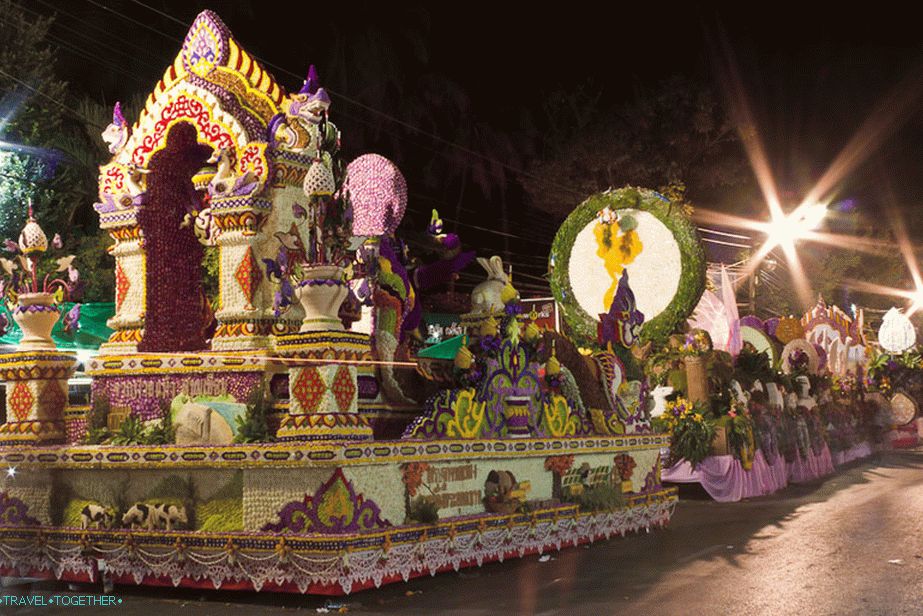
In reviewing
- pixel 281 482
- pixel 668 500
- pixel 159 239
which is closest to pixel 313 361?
pixel 281 482

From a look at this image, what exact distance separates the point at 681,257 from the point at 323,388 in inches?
424

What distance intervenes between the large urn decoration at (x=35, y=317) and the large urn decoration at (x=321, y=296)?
3.35 metres

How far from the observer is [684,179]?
1469 inches

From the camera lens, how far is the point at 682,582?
1094 cm

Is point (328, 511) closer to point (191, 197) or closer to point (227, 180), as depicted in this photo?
point (227, 180)

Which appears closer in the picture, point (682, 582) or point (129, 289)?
point (682, 582)

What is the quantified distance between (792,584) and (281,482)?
453 cm

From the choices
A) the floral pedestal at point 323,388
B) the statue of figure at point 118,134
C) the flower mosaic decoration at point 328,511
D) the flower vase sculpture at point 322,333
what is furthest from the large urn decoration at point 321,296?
the statue of figure at point 118,134

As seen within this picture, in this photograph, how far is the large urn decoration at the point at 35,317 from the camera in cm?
1220

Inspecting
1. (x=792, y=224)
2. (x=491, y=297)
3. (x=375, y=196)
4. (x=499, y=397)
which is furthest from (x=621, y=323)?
(x=792, y=224)

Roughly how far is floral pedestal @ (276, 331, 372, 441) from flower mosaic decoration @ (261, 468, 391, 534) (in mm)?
401

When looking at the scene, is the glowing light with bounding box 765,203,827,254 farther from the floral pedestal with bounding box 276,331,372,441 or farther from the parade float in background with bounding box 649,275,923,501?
the floral pedestal with bounding box 276,331,372,441

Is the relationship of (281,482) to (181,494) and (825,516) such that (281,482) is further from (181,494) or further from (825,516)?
(825,516)

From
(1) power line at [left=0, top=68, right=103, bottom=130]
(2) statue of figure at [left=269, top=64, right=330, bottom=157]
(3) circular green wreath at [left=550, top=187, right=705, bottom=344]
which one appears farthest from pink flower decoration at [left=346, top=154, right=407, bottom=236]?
(1) power line at [left=0, top=68, right=103, bottom=130]
